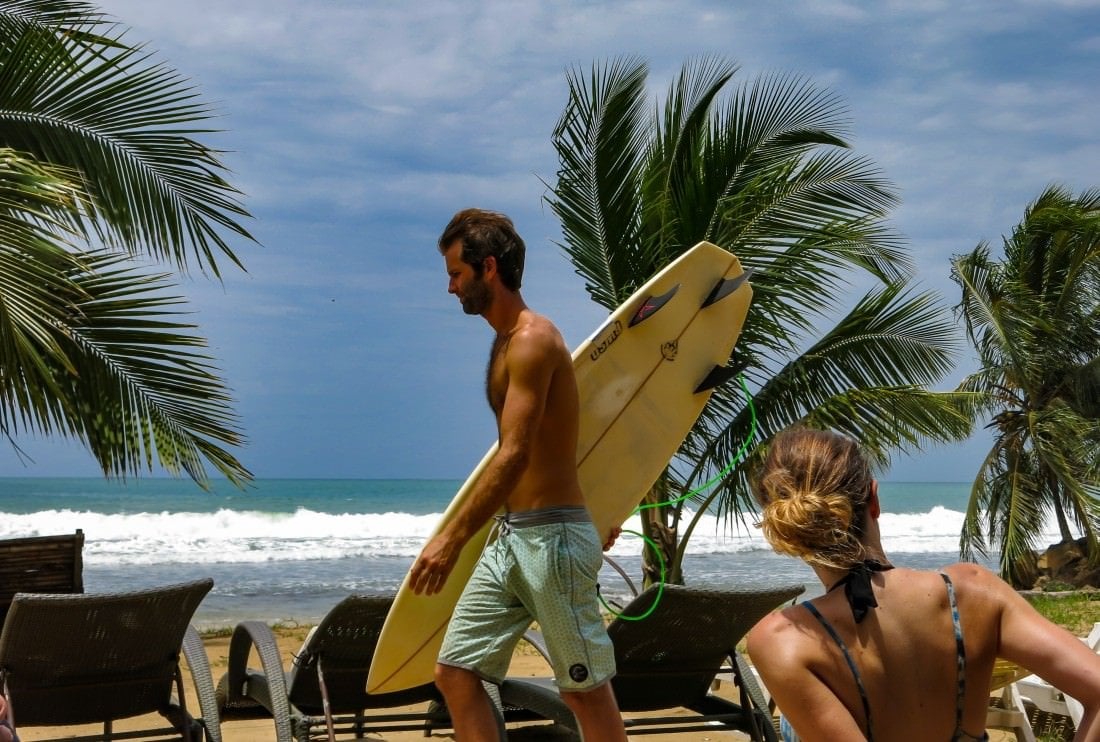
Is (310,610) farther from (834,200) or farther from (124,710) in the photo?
(124,710)

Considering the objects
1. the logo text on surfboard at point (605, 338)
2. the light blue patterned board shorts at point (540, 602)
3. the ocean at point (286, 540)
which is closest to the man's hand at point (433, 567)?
the light blue patterned board shorts at point (540, 602)

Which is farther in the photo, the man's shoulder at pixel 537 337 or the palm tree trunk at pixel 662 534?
the palm tree trunk at pixel 662 534

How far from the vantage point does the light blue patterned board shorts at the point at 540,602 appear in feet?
10.7

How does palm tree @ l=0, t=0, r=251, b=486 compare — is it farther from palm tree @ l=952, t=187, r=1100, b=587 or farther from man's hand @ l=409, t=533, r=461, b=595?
palm tree @ l=952, t=187, r=1100, b=587

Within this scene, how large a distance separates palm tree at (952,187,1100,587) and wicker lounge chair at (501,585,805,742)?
11727mm

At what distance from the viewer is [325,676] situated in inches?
162

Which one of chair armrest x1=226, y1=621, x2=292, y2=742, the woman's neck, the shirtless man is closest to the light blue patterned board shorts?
the shirtless man

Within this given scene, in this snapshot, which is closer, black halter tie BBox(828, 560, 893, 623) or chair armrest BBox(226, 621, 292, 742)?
black halter tie BBox(828, 560, 893, 623)

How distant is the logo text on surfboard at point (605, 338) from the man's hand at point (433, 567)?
4.58 feet

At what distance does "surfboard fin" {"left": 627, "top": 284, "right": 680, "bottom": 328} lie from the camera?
465 centimetres

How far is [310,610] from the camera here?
15.0 m

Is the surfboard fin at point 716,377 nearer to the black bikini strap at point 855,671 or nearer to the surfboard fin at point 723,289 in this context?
the surfboard fin at point 723,289

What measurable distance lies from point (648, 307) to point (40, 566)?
273 centimetres

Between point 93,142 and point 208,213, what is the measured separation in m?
0.89
